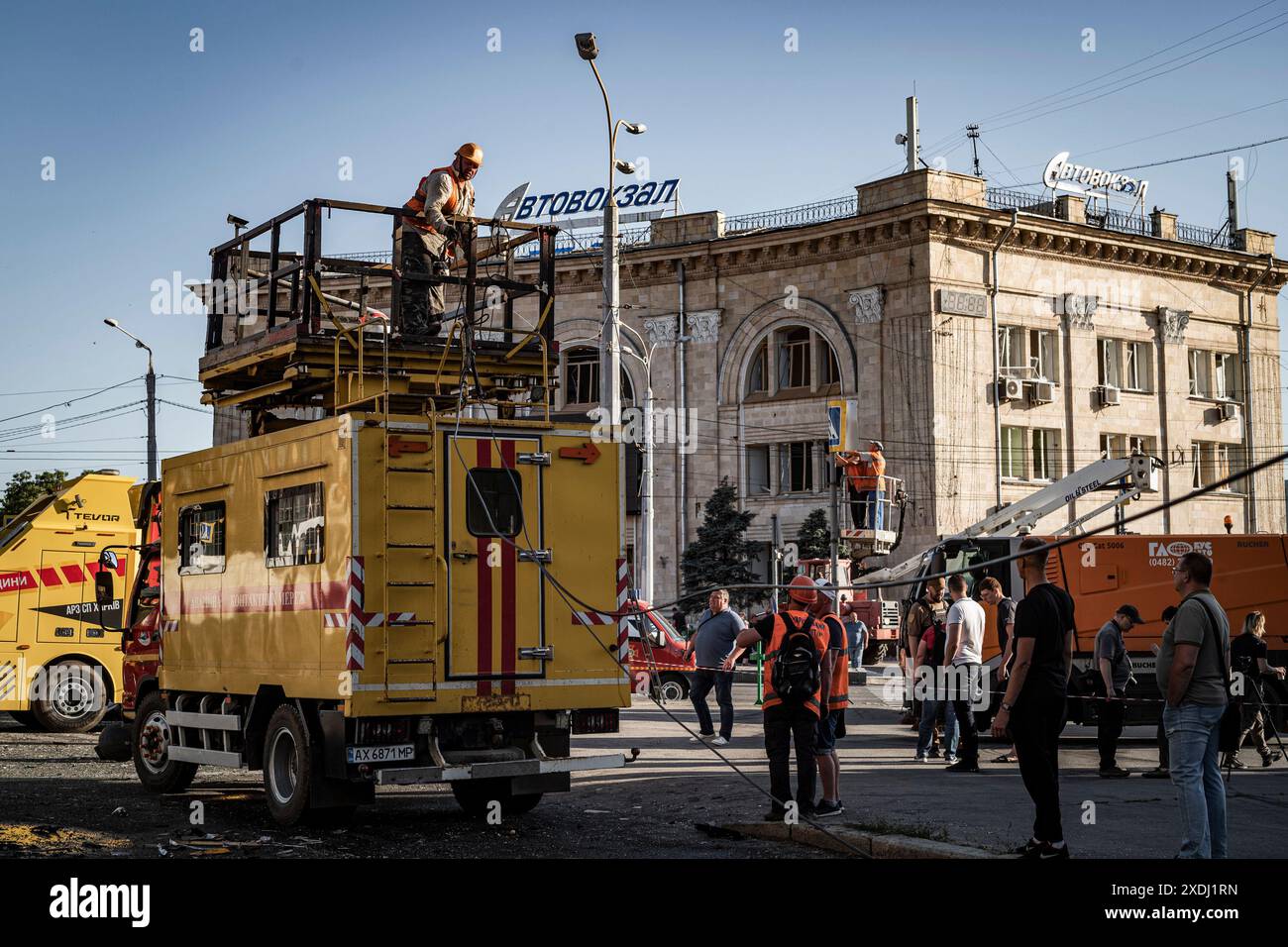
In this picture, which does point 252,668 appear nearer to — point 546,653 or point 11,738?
point 546,653

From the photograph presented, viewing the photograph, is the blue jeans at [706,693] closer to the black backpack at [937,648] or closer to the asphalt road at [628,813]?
the asphalt road at [628,813]

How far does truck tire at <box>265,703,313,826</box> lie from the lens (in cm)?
1066

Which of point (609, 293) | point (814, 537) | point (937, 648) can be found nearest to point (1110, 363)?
point (814, 537)

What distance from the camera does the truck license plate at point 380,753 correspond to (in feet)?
33.9

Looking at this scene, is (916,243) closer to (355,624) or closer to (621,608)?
(621,608)

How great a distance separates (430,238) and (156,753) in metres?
5.55

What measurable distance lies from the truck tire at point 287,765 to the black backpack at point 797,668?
3.46m

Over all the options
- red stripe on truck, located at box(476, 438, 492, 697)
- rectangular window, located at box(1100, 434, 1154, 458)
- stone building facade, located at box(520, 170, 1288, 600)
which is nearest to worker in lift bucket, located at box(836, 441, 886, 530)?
stone building facade, located at box(520, 170, 1288, 600)

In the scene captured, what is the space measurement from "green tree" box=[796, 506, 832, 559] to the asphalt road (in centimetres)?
2506

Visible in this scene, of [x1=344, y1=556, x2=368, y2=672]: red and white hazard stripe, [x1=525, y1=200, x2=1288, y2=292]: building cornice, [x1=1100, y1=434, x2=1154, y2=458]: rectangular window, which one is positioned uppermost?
[x1=525, y1=200, x2=1288, y2=292]: building cornice

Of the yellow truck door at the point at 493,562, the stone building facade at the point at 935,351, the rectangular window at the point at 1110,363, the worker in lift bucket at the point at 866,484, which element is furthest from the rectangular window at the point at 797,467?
the yellow truck door at the point at 493,562

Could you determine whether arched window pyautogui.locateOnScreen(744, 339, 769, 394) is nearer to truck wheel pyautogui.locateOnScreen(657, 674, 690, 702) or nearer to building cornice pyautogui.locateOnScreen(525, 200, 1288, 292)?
building cornice pyautogui.locateOnScreen(525, 200, 1288, 292)

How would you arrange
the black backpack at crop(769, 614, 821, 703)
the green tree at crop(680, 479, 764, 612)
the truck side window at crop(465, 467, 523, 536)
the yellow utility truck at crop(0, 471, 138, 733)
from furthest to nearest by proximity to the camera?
the green tree at crop(680, 479, 764, 612), the yellow utility truck at crop(0, 471, 138, 733), the truck side window at crop(465, 467, 523, 536), the black backpack at crop(769, 614, 821, 703)

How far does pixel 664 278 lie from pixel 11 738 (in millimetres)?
31007
